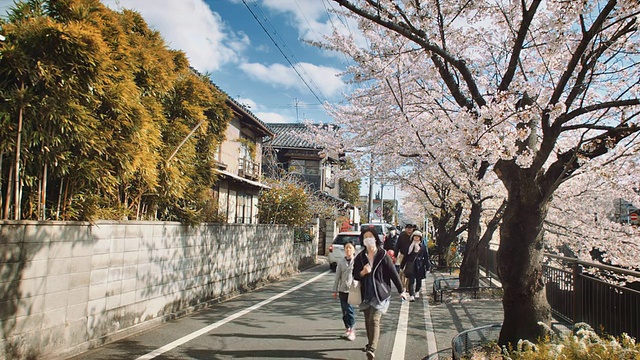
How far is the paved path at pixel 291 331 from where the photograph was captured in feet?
19.3

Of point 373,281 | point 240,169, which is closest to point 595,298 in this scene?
point 373,281

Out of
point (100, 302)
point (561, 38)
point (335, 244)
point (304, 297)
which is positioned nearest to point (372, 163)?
point (335, 244)

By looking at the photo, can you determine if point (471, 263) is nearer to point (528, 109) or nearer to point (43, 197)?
point (528, 109)

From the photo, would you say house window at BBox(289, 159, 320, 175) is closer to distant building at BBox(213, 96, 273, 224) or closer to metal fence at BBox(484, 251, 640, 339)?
distant building at BBox(213, 96, 273, 224)

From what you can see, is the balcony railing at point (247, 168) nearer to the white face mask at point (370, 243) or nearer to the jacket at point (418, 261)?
the jacket at point (418, 261)

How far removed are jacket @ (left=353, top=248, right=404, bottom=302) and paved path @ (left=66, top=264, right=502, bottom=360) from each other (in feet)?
2.95

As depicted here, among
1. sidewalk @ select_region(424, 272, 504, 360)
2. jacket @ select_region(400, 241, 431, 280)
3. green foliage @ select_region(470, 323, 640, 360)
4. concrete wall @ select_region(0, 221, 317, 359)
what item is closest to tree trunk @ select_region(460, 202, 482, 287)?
sidewalk @ select_region(424, 272, 504, 360)

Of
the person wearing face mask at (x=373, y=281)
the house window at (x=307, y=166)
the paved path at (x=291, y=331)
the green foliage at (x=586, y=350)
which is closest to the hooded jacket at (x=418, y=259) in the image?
the paved path at (x=291, y=331)

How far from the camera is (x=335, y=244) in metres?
18.1

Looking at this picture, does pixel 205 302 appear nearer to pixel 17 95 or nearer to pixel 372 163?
pixel 17 95

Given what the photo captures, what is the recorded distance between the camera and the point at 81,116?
5203 millimetres

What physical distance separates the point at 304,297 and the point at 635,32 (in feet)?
27.2

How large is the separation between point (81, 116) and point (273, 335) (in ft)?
13.5

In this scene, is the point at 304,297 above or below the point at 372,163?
below
